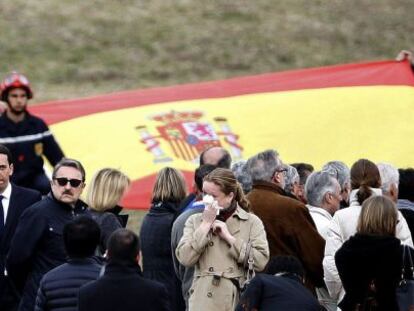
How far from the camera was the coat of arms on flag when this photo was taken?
15048 mm

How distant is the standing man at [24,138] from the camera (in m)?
12.4

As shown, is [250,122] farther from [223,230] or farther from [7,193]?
[223,230]

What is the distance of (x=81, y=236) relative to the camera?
8688mm

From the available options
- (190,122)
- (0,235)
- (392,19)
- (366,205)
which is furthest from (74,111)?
(392,19)

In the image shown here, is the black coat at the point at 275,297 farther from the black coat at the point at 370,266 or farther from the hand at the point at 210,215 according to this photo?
the hand at the point at 210,215

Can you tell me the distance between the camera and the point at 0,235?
34.9ft

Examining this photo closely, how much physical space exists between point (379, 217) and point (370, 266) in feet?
0.96

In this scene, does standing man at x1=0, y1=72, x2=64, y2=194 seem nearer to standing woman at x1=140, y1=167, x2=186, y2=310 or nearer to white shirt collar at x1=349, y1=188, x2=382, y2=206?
standing woman at x1=140, y1=167, x2=186, y2=310

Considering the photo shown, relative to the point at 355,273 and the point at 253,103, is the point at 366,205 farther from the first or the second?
the point at 253,103

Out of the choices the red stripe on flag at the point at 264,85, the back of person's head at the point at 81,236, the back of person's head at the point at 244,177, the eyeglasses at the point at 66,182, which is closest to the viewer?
the back of person's head at the point at 81,236

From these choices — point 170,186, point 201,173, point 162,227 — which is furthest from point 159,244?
point 201,173

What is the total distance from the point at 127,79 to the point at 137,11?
294 centimetres

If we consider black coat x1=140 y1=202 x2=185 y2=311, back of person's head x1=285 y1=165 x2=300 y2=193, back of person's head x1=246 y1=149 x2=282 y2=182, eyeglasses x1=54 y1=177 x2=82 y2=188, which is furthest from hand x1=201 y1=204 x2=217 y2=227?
back of person's head x1=285 y1=165 x2=300 y2=193

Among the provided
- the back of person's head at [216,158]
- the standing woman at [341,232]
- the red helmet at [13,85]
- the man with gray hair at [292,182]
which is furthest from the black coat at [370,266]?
the red helmet at [13,85]
